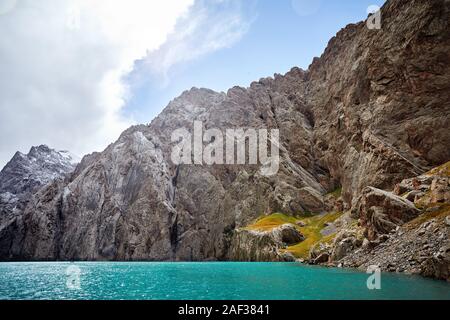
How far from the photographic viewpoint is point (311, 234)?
444 ft

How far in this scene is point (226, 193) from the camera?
196m

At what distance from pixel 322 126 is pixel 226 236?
74633mm

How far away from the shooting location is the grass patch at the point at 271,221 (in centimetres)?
15188

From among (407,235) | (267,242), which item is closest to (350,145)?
(267,242)

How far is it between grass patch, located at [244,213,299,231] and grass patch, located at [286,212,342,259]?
6934mm

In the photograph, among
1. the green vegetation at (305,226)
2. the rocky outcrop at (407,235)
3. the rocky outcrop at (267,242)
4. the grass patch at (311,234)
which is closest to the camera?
the rocky outcrop at (407,235)

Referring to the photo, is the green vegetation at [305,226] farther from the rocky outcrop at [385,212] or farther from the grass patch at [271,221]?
the rocky outcrop at [385,212]

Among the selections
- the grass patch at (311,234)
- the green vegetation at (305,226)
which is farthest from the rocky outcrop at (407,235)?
the green vegetation at (305,226)

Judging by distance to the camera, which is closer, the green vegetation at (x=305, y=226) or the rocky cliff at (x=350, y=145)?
the rocky cliff at (x=350, y=145)

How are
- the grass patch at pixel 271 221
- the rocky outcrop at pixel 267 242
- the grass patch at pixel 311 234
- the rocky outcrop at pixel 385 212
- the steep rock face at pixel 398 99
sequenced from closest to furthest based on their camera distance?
the rocky outcrop at pixel 385 212 → the steep rock face at pixel 398 99 → the grass patch at pixel 311 234 → the rocky outcrop at pixel 267 242 → the grass patch at pixel 271 221

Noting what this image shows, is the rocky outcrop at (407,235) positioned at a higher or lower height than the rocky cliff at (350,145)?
lower

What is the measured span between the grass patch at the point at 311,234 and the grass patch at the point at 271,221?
6.93 metres
